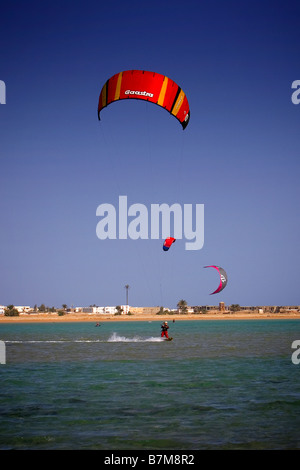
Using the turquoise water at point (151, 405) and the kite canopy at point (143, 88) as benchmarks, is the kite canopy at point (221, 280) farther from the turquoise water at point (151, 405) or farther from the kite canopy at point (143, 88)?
the kite canopy at point (143, 88)

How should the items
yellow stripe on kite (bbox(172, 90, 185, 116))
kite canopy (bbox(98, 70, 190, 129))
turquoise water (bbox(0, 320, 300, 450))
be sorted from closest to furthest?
turquoise water (bbox(0, 320, 300, 450)) → kite canopy (bbox(98, 70, 190, 129)) → yellow stripe on kite (bbox(172, 90, 185, 116))

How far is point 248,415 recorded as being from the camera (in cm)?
1191

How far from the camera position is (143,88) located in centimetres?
2270

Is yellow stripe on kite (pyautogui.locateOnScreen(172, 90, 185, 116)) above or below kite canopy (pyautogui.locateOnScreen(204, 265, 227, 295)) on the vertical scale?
above

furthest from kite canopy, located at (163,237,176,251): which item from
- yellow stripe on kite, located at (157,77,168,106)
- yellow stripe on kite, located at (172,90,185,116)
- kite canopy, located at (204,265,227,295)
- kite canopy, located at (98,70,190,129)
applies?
yellow stripe on kite, located at (157,77,168,106)

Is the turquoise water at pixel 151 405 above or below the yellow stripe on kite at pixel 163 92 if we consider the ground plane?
below

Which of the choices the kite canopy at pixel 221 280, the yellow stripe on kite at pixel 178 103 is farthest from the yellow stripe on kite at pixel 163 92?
the kite canopy at pixel 221 280

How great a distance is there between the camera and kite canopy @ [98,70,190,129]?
22641 mm

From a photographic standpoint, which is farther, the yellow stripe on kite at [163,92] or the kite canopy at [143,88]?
the yellow stripe on kite at [163,92]

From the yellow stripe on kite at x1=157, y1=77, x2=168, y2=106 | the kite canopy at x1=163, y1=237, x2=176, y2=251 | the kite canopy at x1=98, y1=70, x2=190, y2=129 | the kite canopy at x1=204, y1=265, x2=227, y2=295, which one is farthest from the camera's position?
the kite canopy at x1=204, y1=265, x2=227, y2=295

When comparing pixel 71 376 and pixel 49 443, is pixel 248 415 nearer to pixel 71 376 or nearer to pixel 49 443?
pixel 49 443

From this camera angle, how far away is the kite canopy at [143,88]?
22641 mm

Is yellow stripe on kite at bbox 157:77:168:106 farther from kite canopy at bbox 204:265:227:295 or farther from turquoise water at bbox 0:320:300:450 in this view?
kite canopy at bbox 204:265:227:295

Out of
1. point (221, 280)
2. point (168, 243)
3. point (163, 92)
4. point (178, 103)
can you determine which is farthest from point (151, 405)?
point (221, 280)
